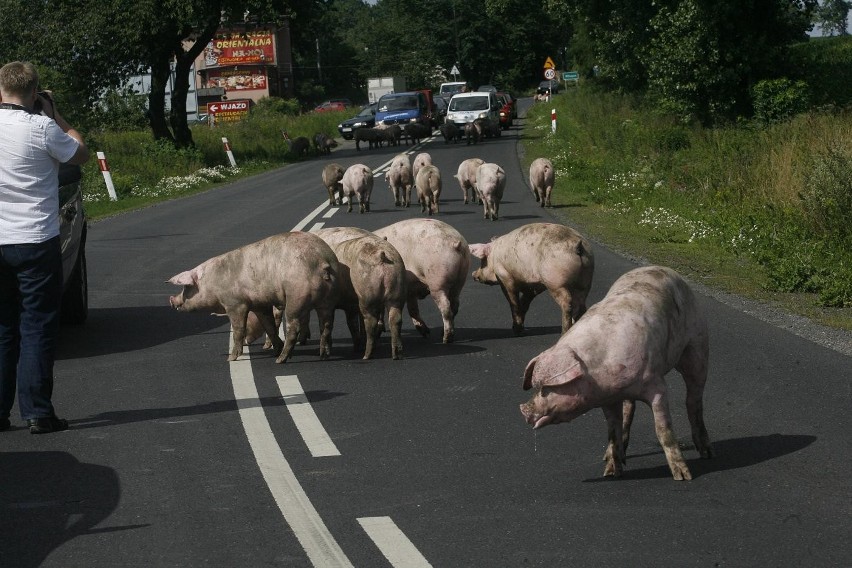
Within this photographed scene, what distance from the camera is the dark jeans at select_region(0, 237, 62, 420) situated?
7938 millimetres

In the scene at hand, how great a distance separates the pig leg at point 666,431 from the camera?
629cm

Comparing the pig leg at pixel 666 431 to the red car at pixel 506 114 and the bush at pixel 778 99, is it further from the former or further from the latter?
the red car at pixel 506 114

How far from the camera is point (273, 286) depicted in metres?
9.96

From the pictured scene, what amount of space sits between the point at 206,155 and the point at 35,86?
37365 mm

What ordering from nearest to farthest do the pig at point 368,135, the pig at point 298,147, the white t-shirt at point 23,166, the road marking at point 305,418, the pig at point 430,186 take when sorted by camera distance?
the road marking at point 305,418
the white t-shirt at point 23,166
the pig at point 430,186
the pig at point 298,147
the pig at point 368,135

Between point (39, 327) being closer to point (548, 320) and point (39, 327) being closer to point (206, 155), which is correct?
point (548, 320)

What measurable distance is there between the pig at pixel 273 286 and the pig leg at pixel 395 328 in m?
0.45

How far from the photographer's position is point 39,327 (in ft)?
26.3

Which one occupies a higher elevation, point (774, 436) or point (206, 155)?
point (774, 436)

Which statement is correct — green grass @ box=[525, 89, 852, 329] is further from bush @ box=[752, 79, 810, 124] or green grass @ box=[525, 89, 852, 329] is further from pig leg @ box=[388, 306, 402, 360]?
pig leg @ box=[388, 306, 402, 360]

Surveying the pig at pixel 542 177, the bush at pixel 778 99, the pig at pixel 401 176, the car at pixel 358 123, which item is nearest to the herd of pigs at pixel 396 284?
the pig at pixel 542 177

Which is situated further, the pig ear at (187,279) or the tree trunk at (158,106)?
the tree trunk at (158,106)

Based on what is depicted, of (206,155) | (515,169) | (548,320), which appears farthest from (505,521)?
(206,155)

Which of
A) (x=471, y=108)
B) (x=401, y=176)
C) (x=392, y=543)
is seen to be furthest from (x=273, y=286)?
(x=471, y=108)
